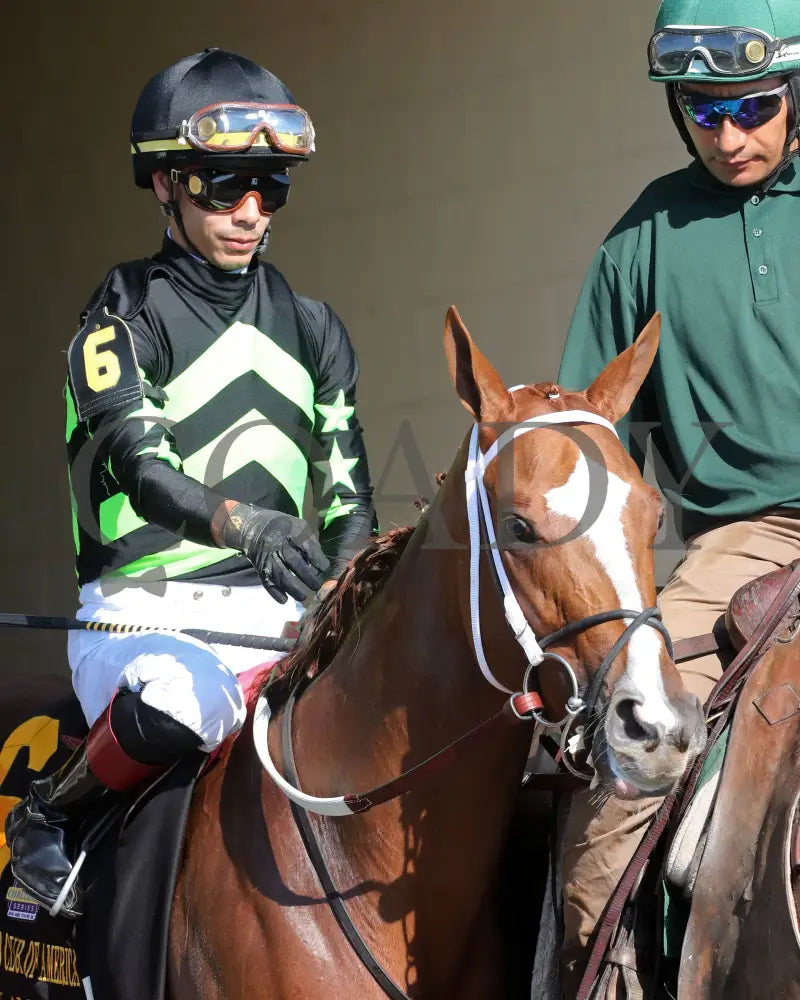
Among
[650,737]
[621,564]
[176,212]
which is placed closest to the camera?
[650,737]

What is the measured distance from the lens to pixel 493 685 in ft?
7.11

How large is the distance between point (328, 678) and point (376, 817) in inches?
10.9

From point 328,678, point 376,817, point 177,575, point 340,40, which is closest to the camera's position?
point 376,817

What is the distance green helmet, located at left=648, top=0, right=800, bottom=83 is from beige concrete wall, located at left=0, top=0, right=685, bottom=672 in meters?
2.36

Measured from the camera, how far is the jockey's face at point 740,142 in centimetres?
258

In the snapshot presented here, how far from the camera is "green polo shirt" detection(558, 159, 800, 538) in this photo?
102 inches

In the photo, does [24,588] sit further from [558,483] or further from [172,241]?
[558,483]

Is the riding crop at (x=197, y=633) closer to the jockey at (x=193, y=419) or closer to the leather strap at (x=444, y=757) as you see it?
the jockey at (x=193, y=419)

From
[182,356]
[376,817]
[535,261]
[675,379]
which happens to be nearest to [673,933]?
[376,817]

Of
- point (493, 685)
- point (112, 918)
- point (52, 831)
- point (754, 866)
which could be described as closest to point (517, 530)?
point (493, 685)

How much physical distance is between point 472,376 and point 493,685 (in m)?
0.50

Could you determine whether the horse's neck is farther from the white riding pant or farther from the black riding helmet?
the black riding helmet

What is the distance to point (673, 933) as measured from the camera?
2.10m

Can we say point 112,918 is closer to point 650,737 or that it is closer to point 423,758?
point 423,758
